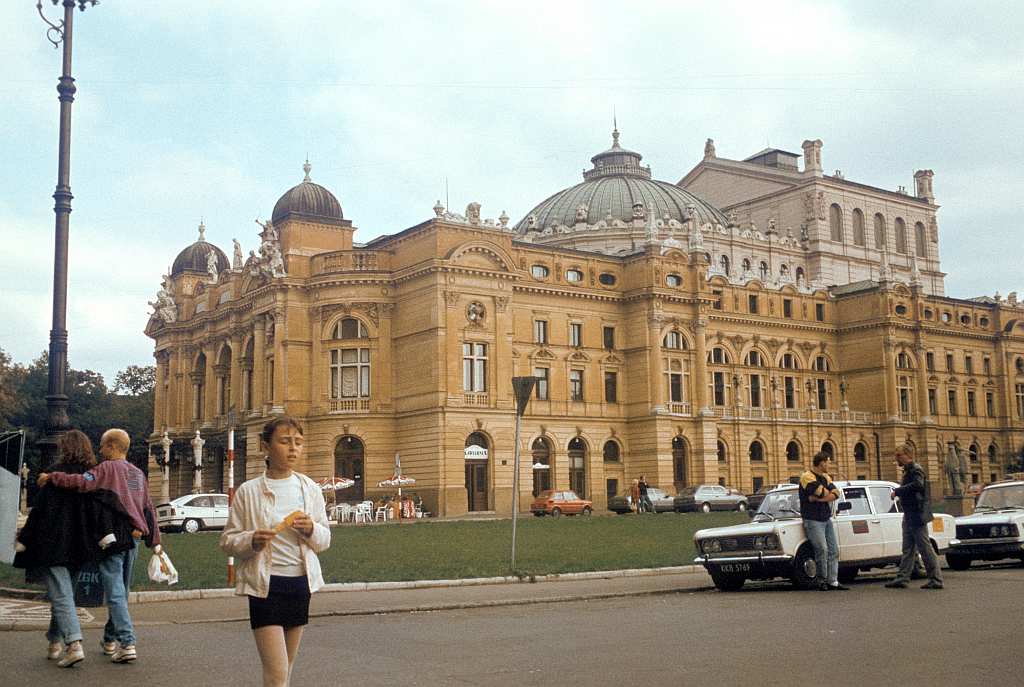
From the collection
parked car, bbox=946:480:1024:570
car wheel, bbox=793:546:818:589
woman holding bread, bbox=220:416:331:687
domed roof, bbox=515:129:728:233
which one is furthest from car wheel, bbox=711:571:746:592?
domed roof, bbox=515:129:728:233

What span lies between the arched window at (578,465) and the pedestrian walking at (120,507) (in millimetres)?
53754

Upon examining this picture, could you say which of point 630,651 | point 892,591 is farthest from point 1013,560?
point 630,651

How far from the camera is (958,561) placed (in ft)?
71.2

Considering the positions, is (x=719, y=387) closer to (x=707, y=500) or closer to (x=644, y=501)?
(x=707, y=500)

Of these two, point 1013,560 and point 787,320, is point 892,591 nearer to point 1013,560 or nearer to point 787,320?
point 1013,560

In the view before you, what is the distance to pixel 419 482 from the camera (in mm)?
58375

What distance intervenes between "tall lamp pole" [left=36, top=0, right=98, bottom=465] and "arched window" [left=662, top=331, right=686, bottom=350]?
1973 inches

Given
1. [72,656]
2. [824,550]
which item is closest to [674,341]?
[824,550]

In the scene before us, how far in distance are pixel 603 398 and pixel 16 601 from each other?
51.6m

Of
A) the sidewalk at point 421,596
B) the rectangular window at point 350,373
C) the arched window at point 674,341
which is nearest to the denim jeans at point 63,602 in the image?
the sidewalk at point 421,596

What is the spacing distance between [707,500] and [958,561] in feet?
119

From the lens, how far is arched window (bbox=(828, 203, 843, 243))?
308ft

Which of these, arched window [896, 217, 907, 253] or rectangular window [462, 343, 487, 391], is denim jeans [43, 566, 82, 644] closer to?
rectangular window [462, 343, 487, 391]

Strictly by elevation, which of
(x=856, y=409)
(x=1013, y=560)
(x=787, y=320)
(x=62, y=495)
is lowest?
(x=1013, y=560)
